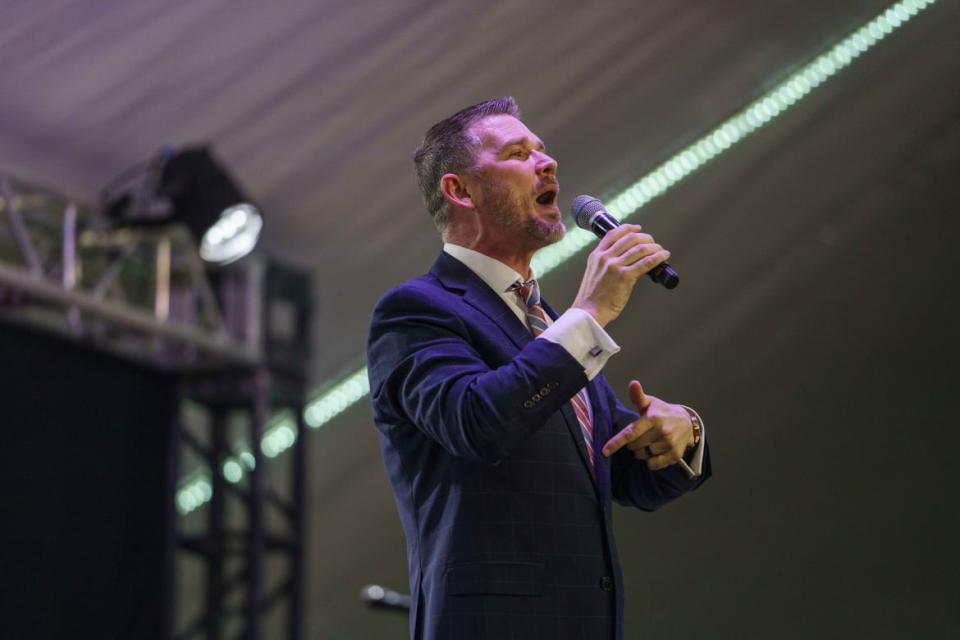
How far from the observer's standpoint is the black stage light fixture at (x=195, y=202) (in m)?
4.36

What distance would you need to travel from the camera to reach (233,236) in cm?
454

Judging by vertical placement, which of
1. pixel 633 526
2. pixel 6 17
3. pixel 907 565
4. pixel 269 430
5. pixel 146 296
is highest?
pixel 6 17

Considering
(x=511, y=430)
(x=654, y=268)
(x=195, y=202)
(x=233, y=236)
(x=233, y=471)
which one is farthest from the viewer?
(x=233, y=471)

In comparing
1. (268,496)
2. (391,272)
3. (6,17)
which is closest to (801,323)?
(391,272)

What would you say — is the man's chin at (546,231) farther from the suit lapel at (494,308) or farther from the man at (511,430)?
the suit lapel at (494,308)

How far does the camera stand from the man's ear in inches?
65.9

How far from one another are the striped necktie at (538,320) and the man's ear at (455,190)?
15 centimetres

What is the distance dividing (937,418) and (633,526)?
1144mm

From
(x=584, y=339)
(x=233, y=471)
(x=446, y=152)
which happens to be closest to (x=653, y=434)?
(x=584, y=339)

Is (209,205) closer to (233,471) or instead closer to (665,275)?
(233,471)

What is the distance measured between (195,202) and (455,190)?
2921 mm

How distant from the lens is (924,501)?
3.97 m

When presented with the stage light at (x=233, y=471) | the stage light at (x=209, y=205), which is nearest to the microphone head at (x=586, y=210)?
the stage light at (x=209, y=205)

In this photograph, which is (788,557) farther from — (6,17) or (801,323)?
(6,17)
